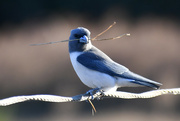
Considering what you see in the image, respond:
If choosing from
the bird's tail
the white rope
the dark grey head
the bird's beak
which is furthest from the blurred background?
the white rope

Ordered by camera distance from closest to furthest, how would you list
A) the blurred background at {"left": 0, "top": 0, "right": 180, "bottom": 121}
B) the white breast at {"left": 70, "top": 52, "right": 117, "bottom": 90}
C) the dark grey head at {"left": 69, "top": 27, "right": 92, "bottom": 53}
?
the white breast at {"left": 70, "top": 52, "right": 117, "bottom": 90}, the dark grey head at {"left": 69, "top": 27, "right": 92, "bottom": 53}, the blurred background at {"left": 0, "top": 0, "right": 180, "bottom": 121}

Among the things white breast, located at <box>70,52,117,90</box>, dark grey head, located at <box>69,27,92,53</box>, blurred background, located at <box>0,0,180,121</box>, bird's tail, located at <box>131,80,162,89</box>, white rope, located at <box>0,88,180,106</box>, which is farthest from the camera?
blurred background, located at <box>0,0,180,121</box>

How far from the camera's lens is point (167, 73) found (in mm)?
7629

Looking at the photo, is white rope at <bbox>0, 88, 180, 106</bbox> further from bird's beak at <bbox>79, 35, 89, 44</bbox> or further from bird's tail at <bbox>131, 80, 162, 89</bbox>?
bird's beak at <bbox>79, 35, 89, 44</bbox>

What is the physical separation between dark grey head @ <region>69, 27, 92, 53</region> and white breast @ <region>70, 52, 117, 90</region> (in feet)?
0.61

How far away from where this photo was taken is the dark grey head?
140 inches

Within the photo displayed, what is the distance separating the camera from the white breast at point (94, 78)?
3.43 metres

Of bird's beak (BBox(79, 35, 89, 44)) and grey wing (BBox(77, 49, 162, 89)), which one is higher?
bird's beak (BBox(79, 35, 89, 44))

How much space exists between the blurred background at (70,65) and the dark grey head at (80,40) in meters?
3.26

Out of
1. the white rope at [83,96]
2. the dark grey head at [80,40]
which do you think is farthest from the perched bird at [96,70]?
the white rope at [83,96]

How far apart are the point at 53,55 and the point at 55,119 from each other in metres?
1.17

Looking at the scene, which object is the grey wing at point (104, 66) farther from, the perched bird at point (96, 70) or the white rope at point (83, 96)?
the white rope at point (83, 96)

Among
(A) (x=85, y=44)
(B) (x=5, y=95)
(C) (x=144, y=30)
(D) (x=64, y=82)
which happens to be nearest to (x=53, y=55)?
(D) (x=64, y=82)

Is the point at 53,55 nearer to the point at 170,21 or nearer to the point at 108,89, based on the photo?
the point at 170,21
